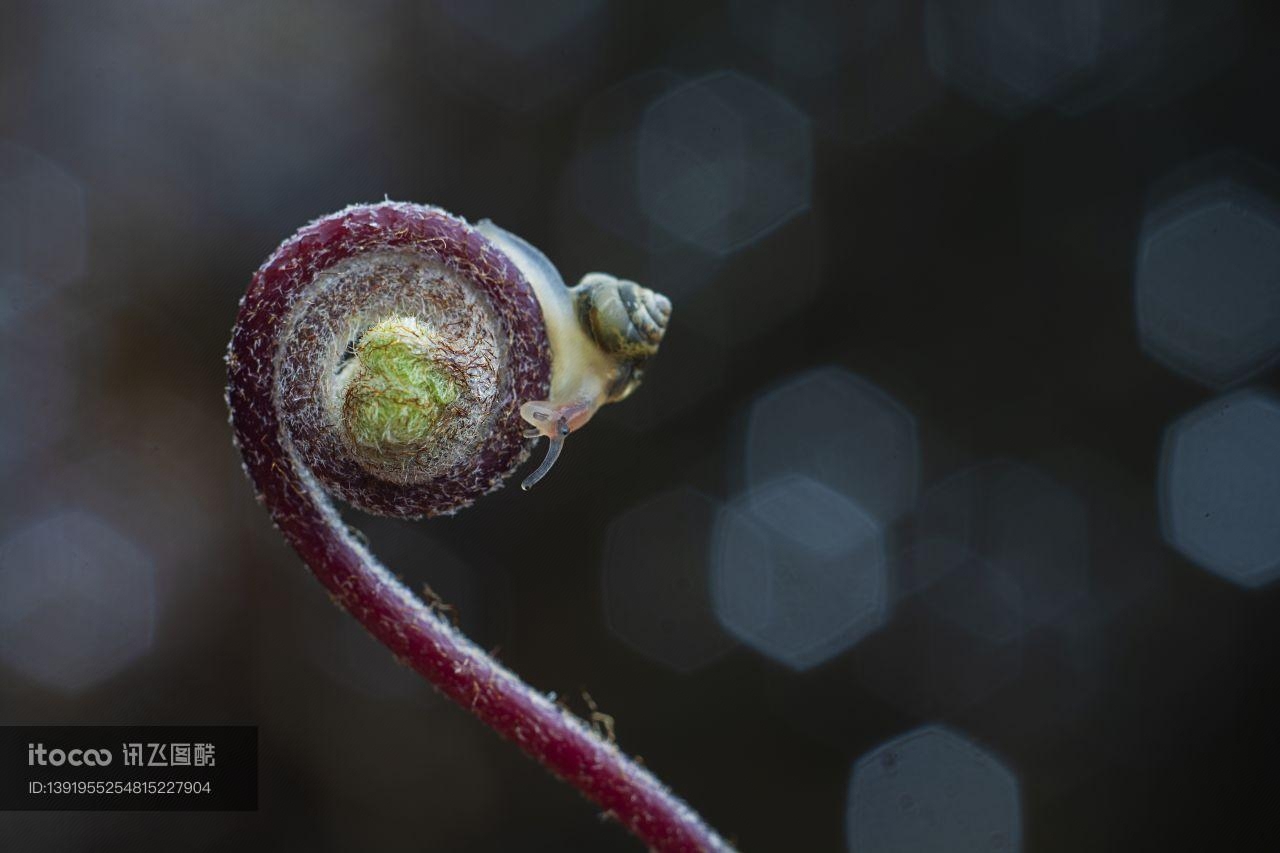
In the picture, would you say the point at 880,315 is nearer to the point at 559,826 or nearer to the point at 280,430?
the point at 559,826

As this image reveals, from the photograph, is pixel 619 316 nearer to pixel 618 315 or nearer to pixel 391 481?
pixel 618 315

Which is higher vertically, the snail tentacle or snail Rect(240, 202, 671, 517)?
snail Rect(240, 202, 671, 517)

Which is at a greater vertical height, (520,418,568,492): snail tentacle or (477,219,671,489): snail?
(477,219,671,489): snail

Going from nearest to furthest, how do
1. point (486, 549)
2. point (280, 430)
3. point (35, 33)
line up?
point (280, 430) → point (35, 33) → point (486, 549)

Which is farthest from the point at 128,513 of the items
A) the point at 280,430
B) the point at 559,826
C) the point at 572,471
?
the point at 280,430

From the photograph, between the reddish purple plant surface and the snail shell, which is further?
the snail shell

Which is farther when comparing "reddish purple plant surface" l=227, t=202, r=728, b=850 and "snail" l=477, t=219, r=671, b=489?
"snail" l=477, t=219, r=671, b=489
